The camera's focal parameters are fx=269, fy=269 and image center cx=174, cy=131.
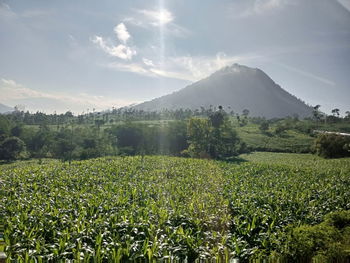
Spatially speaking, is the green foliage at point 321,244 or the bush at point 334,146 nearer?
the green foliage at point 321,244

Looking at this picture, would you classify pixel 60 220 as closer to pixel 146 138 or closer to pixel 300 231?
pixel 300 231

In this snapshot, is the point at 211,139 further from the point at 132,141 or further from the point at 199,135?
the point at 132,141

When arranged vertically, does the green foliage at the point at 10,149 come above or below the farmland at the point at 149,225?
below

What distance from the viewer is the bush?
187 ft

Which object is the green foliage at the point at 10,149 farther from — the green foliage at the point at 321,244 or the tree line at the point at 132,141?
the green foliage at the point at 321,244

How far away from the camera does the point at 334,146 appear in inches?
2270

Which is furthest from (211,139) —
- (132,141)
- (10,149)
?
(10,149)

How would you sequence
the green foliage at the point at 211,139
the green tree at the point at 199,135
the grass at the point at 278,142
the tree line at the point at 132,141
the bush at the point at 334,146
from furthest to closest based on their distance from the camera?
the grass at the point at 278,142, the tree line at the point at 132,141, the green foliage at the point at 211,139, the green tree at the point at 199,135, the bush at the point at 334,146

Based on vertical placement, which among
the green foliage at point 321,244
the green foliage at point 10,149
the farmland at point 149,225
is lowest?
the green foliage at point 10,149

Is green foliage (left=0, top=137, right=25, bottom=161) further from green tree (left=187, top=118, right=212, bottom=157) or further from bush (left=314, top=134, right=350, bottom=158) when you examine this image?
bush (left=314, top=134, right=350, bottom=158)

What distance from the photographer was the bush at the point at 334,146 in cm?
5688

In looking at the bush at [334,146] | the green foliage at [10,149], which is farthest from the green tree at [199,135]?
the green foliage at [10,149]

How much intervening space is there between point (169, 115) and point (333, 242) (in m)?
154

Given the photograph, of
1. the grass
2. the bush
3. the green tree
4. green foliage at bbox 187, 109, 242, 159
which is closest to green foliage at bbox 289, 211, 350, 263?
green foliage at bbox 187, 109, 242, 159
